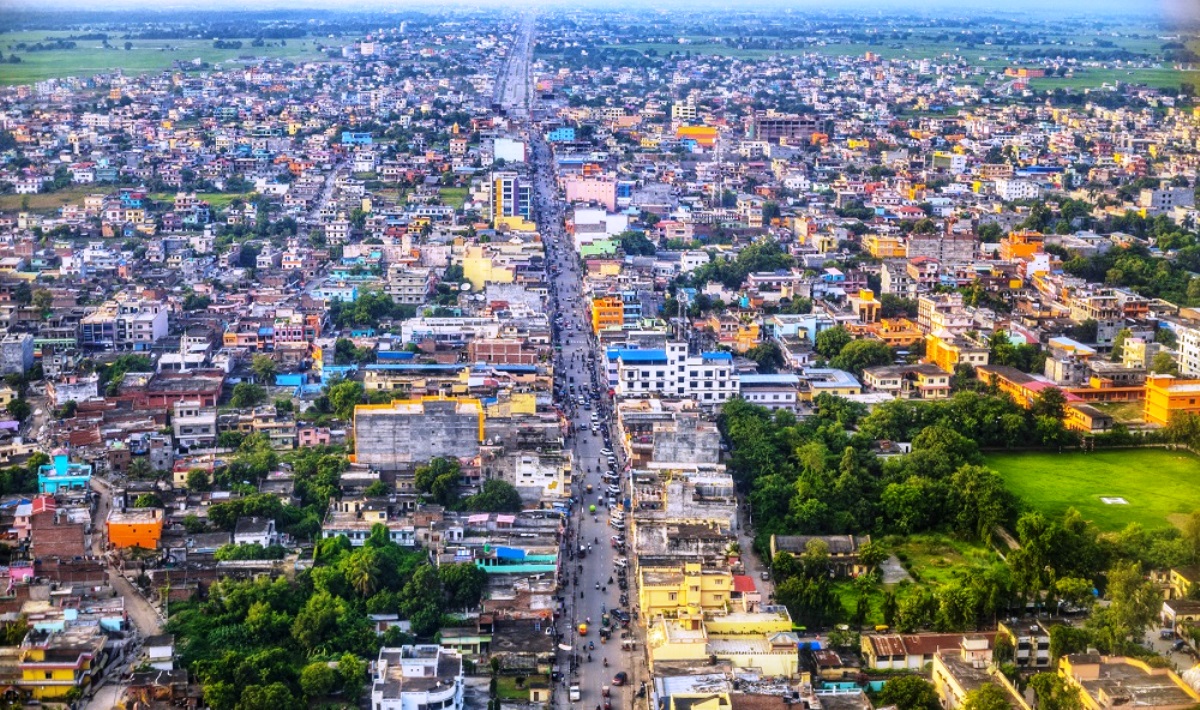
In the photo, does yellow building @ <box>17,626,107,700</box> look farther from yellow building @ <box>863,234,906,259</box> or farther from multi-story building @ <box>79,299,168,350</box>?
yellow building @ <box>863,234,906,259</box>

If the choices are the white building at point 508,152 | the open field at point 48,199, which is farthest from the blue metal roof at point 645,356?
the white building at point 508,152

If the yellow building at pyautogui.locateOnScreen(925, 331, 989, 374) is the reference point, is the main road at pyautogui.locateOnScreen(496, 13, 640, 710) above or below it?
below

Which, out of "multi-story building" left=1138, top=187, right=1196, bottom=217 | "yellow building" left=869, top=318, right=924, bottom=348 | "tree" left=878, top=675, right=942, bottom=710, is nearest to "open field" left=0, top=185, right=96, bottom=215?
"yellow building" left=869, top=318, right=924, bottom=348

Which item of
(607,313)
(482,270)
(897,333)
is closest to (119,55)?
(482,270)

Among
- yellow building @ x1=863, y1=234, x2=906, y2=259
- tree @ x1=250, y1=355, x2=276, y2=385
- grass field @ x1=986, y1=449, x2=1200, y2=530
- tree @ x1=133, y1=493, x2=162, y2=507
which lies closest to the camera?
tree @ x1=133, y1=493, x2=162, y2=507

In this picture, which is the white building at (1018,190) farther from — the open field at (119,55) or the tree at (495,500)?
the open field at (119,55)
